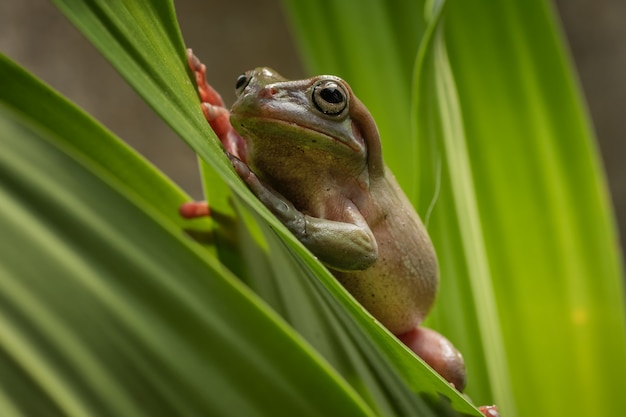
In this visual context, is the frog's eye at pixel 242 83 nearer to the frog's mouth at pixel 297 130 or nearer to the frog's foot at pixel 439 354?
the frog's mouth at pixel 297 130

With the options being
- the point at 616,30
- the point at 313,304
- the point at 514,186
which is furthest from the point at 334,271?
the point at 616,30

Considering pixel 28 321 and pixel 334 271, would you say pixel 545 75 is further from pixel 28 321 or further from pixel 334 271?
pixel 28 321

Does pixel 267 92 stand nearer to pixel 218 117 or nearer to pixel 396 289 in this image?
pixel 218 117

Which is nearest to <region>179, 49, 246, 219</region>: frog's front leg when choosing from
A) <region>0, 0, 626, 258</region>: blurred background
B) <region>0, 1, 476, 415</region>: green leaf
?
<region>0, 1, 476, 415</region>: green leaf

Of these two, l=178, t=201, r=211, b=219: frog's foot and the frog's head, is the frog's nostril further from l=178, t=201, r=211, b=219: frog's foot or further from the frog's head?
l=178, t=201, r=211, b=219: frog's foot

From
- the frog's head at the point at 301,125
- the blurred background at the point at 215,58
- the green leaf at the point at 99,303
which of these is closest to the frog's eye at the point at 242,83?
the frog's head at the point at 301,125
